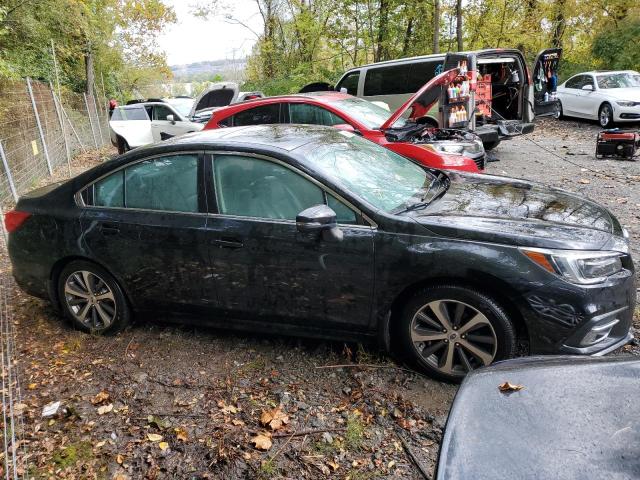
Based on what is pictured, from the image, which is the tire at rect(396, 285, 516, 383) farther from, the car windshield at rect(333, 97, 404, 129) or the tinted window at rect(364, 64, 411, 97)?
the tinted window at rect(364, 64, 411, 97)

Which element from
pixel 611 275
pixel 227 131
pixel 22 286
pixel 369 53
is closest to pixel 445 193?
pixel 611 275

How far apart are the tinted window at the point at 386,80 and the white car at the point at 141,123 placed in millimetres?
4773

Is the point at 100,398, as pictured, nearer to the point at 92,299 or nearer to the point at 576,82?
the point at 92,299

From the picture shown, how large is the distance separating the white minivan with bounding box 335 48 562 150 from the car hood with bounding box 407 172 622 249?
5.90 m

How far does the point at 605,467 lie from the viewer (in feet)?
4.89

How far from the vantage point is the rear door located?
11789mm

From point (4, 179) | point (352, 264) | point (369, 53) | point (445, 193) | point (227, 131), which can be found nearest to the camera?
point (352, 264)

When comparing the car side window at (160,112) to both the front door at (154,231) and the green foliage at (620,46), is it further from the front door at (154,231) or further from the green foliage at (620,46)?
the green foliage at (620,46)

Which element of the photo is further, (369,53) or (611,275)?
(369,53)

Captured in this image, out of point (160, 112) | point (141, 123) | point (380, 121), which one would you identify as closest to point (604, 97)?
point (380, 121)

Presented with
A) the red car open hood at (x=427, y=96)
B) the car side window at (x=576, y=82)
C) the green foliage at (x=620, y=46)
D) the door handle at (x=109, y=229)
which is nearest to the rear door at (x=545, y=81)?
the car side window at (x=576, y=82)

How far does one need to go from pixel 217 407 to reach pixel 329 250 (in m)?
1.20

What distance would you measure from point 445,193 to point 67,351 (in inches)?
122

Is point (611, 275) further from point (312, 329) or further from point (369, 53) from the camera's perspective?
point (369, 53)
